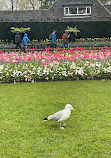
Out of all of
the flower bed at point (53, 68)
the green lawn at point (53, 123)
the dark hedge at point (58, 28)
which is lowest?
the green lawn at point (53, 123)

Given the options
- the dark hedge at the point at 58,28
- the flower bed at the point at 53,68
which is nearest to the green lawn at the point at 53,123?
the flower bed at the point at 53,68

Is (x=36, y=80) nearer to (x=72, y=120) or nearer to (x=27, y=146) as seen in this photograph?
(x=72, y=120)

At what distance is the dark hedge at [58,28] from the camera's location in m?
30.3

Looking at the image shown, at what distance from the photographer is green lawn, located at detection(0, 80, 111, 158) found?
14.9 ft

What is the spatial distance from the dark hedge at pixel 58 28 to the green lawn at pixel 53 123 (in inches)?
862

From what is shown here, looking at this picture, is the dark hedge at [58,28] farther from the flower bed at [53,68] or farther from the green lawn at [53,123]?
the green lawn at [53,123]

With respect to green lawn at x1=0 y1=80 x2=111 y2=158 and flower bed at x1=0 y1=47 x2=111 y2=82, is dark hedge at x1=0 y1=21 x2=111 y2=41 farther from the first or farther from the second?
green lawn at x1=0 y1=80 x2=111 y2=158

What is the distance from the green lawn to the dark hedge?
21902 millimetres

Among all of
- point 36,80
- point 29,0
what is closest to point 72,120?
point 36,80

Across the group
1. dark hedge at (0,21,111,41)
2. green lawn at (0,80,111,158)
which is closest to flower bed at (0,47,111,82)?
green lawn at (0,80,111,158)

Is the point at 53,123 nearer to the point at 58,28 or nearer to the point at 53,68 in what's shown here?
the point at 53,68

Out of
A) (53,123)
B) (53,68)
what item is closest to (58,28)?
(53,68)

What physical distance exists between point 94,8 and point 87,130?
3316cm

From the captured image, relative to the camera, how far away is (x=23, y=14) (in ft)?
119
